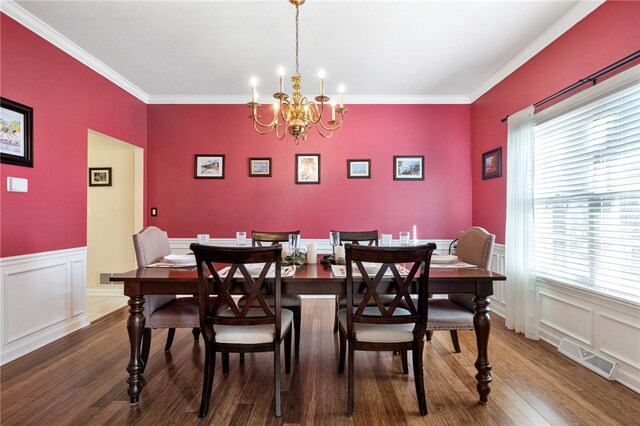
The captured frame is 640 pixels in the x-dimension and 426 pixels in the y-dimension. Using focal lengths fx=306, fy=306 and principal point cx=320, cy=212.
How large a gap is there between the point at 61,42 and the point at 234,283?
9.42 ft

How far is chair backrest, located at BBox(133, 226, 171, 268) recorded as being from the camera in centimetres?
212

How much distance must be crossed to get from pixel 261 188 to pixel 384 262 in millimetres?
2834

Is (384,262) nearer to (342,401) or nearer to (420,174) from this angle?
(342,401)

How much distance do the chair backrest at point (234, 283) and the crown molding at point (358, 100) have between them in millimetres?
3035

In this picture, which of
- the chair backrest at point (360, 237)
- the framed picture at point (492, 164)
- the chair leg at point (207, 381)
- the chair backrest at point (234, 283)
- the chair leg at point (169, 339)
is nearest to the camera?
the chair backrest at point (234, 283)

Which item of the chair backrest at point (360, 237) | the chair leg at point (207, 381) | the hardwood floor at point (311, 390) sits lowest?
the hardwood floor at point (311, 390)

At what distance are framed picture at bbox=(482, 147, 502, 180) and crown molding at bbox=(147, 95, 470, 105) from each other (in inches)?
35.6

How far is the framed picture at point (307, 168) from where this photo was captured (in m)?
4.09

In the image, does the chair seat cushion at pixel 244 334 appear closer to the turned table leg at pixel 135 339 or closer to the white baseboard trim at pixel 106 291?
the turned table leg at pixel 135 339

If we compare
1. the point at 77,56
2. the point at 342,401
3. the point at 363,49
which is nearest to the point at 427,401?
the point at 342,401

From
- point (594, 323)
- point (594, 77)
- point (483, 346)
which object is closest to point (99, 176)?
point (483, 346)

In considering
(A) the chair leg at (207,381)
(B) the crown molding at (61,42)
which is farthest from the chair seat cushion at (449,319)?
(B) the crown molding at (61,42)

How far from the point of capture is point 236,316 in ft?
5.48

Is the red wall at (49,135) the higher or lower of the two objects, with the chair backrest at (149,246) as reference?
higher
